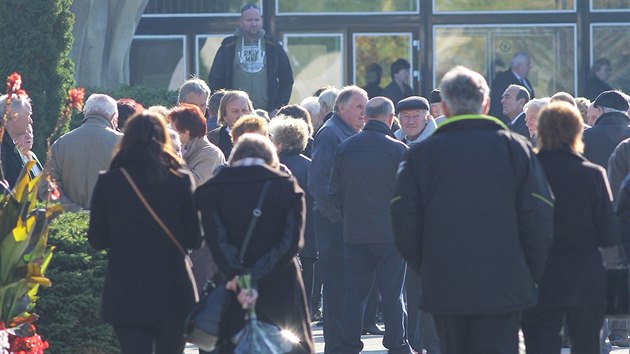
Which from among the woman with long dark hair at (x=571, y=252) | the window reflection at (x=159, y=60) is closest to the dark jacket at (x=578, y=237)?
the woman with long dark hair at (x=571, y=252)

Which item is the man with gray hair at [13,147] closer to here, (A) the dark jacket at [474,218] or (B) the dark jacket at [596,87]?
(A) the dark jacket at [474,218]

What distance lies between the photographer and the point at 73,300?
9.90 m

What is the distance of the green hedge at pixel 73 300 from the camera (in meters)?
9.86

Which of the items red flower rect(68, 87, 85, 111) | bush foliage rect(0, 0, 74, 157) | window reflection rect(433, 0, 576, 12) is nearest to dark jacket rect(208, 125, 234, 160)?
bush foliage rect(0, 0, 74, 157)

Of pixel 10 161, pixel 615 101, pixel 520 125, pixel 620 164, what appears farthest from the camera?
pixel 520 125

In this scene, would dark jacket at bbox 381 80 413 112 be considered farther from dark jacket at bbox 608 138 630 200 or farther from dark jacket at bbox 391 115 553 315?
dark jacket at bbox 391 115 553 315

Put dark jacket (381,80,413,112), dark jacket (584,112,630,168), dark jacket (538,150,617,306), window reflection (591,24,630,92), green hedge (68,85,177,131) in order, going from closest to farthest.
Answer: dark jacket (538,150,617,306), dark jacket (584,112,630,168), green hedge (68,85,177,131), dark jacket (381,80,413,112), window reflection (591,24,630,92)

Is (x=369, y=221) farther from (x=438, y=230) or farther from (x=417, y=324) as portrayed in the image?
(x=438, y=230)

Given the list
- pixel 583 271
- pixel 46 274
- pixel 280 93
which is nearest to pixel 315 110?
pixel 280 93

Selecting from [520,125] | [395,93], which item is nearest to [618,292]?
[520,125]

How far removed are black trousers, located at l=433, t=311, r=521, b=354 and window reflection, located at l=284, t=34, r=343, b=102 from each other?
16187 millimetres

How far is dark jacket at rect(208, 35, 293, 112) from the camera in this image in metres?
16.8

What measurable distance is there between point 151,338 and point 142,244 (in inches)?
20.7

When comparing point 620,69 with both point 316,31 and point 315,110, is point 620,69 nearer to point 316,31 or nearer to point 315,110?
point 316,31
